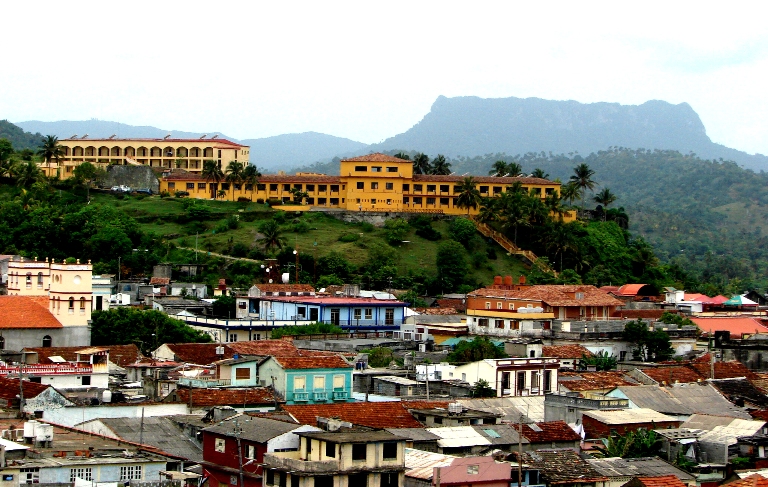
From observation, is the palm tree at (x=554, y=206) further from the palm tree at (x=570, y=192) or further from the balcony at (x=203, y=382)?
the balcony at (x=203, y=382)

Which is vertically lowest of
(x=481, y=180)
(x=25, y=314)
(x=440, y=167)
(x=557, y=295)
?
(x=25, y=314)

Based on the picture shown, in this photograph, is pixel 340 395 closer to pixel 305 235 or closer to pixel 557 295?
pixel 557 295

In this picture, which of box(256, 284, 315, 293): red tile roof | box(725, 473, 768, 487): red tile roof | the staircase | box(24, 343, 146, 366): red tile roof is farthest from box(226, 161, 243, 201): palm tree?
box(725, 473, 768, 487): red tile roof

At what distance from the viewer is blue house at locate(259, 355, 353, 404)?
46062 mm

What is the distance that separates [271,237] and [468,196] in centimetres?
1873

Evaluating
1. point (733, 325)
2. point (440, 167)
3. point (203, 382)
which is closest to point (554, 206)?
point (440, 167)

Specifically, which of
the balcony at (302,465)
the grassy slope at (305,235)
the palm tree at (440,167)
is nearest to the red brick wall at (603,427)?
the balcony at (302,465)

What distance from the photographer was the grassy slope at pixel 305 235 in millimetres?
98562

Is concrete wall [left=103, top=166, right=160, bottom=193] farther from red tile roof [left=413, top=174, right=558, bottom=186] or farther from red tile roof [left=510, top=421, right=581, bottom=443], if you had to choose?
red tile roof [left=510, top=421, right=581, bottom=443]

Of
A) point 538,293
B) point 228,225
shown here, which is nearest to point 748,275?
point 228,225

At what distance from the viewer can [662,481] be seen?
34312mm

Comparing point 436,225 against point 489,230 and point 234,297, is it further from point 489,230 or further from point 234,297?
point 234,297

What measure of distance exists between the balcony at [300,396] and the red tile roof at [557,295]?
27511 millimetres

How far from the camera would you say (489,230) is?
107m
